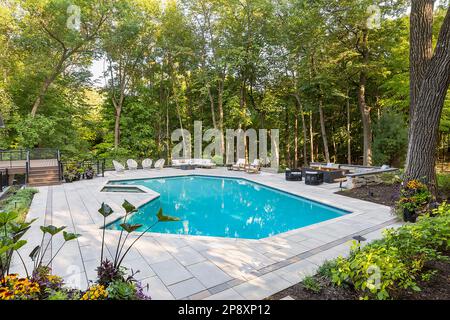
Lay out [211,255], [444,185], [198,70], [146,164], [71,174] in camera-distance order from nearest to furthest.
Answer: [211,255] → [444,185] → [71,174] → [146,164] → [198,70]

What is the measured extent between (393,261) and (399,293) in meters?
0.44

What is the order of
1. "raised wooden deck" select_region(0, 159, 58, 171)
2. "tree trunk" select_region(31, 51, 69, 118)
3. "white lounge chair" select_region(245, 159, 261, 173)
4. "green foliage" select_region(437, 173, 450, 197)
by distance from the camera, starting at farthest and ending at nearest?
"tree trunk" select_region(31, 51, 69, 118) < "white lounge chair" select_region(245, 159, 261, 173) < "raised wooden deck" select_region(0, 159, 58, 171) < "green foliage" select_region(437, 173, 450, 197)

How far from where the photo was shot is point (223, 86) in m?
17.5

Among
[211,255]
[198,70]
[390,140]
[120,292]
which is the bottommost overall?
[211,255]

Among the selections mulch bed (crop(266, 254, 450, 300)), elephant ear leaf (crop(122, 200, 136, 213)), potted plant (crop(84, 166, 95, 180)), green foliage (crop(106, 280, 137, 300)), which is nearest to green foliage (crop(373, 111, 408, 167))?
mulch bed (crop(266, 254, 450, 300))

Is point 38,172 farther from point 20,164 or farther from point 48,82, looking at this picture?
point 48,82

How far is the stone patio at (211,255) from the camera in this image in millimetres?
3275

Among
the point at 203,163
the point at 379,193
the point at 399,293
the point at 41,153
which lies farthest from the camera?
the point at 203,163

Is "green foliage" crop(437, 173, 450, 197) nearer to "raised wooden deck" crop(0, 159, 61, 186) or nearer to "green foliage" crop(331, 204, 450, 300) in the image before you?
"green foliage" crop(331, 204, 450, 300)

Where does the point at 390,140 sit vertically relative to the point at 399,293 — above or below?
above

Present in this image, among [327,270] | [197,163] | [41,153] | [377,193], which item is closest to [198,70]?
[197,163]

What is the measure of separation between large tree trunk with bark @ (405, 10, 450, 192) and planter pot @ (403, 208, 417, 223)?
815 mm

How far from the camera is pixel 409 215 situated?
563 cm

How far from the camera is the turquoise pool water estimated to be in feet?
21.5
